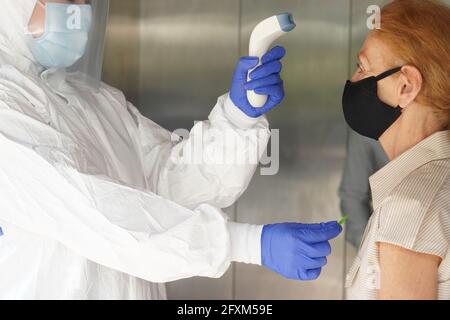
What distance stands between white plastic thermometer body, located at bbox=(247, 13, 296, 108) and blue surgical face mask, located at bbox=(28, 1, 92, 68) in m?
0.44

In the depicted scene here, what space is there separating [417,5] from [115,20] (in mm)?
2023

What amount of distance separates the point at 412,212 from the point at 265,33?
58 cm

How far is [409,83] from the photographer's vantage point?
210 cm

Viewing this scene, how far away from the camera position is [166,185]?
Answer: 248 cm

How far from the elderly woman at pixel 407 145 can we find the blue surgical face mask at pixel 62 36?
0.71 meters

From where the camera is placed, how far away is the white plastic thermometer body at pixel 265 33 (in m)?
2.10

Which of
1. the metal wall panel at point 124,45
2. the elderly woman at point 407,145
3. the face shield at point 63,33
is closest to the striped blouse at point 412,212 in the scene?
the elderly woman at point 407,145

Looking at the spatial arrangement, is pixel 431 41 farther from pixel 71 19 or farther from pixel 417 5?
pixel 71 19

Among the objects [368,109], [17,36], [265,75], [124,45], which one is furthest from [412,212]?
[124,45]

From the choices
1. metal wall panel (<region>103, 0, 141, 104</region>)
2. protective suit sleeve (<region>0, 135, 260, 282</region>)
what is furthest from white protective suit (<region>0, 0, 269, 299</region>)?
metal wall panel (<region>103, 0, 141, 104</region>)

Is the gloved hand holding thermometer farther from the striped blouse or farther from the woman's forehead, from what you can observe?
the striped blouse

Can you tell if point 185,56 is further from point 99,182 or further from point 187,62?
point 99,182

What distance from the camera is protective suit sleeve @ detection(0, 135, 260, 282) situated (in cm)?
199
